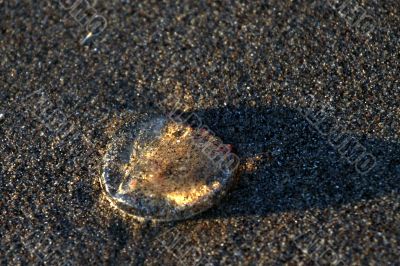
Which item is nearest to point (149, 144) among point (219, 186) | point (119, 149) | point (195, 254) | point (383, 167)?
point (119, 149)

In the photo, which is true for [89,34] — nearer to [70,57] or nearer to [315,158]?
[70,57]

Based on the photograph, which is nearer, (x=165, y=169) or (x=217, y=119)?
(x=165, y=169)

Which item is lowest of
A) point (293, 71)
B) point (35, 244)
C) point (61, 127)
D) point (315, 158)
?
point (35, 244)

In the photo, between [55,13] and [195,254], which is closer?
[195,254]

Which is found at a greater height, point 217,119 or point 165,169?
point 217,119
